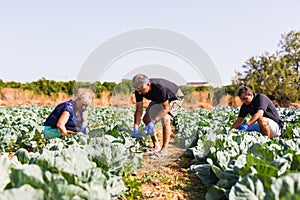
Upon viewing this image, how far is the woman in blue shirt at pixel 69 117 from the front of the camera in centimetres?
632

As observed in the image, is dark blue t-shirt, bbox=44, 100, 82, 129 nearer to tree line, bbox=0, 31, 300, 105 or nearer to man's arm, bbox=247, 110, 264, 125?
man's arm, bbox=247, 110, 264, 125

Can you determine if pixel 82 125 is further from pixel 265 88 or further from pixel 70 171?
pixel 265 88

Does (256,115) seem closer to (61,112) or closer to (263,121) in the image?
(263,121)

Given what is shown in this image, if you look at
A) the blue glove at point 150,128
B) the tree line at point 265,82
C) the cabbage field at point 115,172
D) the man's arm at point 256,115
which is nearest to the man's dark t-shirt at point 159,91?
the blue glove at point 150,128

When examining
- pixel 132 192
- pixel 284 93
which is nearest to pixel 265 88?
pixel 284 93

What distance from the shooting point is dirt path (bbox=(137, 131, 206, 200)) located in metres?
4.16

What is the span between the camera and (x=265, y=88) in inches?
1348

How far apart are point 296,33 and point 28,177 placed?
40825mm

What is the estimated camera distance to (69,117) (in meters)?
6.89

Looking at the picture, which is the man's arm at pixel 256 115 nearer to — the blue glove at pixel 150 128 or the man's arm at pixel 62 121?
the blue glove at pixel 150 128

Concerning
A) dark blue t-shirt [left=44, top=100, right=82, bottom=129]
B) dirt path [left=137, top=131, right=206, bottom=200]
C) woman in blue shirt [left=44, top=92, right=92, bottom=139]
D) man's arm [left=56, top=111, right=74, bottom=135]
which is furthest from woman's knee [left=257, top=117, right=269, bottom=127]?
man's arm [left=56, top=111, right=74, bottom=135]

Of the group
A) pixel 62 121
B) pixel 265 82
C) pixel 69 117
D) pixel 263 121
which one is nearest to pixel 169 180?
pixel 62 121

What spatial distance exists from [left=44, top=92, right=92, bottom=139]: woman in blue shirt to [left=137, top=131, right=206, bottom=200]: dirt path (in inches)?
63.3

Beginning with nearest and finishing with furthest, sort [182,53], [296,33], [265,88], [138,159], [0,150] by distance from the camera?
[138,159]
[182,53]
[0,150]
[265,88]
[296,33]
